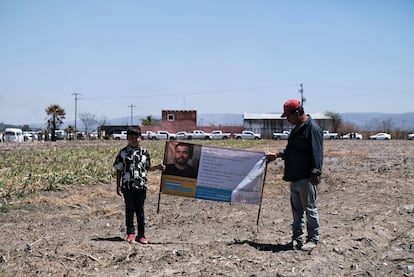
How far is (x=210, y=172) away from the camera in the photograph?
8062 mm

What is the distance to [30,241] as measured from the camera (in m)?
7.48

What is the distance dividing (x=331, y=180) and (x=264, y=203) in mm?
5363

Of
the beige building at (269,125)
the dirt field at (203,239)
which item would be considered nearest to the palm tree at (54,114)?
the beige building at (269,125)

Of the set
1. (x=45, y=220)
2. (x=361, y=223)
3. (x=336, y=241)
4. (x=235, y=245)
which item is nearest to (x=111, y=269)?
(x=235, y=245)

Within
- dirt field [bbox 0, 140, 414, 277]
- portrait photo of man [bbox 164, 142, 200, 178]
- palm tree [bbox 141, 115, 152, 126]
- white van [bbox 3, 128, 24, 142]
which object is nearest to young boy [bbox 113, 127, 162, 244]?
dirt field [bbox 0, 140, 414, 277]

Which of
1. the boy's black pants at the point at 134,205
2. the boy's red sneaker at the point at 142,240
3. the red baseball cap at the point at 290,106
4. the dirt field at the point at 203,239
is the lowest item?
the dirt field at the point at 203,239

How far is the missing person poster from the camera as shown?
317 inches

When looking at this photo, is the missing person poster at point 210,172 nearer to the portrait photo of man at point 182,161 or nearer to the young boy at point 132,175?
the portrait photo of man at point 182,161

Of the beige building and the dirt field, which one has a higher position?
the beige building

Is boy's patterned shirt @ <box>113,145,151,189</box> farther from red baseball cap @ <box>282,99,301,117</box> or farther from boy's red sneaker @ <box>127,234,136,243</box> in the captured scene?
red baseball cap @ <box>282,99,301,117</box>

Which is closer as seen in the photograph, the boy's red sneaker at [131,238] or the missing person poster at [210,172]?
the boy's red sneaker at [131,238]

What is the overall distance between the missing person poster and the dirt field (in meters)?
0.64

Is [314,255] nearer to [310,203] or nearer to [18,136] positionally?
[310,203]

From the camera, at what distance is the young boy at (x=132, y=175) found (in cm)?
712
